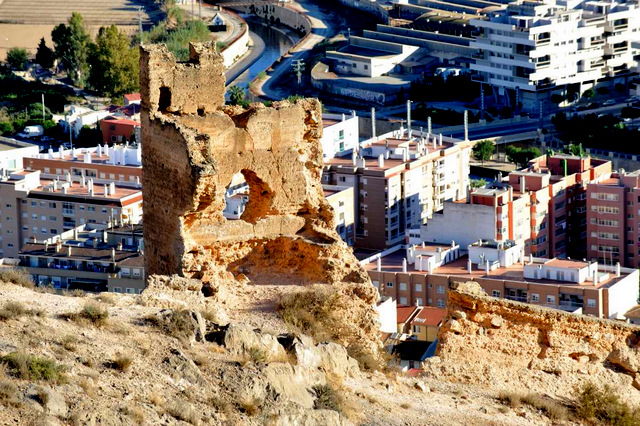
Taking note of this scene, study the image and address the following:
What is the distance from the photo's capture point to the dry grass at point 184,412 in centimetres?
1731

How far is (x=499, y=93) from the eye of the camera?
90.2m

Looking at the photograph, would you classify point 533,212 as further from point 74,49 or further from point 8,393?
point 8,393

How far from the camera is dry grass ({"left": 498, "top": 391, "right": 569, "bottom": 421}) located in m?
20.9

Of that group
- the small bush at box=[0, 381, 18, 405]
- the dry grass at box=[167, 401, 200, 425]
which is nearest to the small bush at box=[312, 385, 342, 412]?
the dry grass at box=[167, 401, 200, 425]

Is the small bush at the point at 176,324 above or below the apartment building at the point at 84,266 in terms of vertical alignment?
above

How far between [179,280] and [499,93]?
69544 mm

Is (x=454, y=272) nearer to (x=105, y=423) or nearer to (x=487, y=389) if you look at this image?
(x=487, y=389)

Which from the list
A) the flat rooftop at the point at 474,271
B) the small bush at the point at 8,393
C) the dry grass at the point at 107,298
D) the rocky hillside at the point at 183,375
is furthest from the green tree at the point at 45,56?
the small bush at the point at 8,393

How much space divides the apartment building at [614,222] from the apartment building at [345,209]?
741 cm

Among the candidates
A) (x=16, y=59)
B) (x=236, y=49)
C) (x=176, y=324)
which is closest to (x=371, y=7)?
(x=236, y=49)

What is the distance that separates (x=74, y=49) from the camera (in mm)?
95938

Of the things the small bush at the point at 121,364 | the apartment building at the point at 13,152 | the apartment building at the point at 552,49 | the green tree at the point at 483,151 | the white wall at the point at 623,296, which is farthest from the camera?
the apartment building at the point at 552,49

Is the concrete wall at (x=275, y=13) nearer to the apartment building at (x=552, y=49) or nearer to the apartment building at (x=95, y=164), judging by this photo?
the apartment building at (x=552, y=49)

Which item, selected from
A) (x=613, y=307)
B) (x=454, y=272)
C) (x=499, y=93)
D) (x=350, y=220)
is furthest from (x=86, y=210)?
(x=499, y=93)
